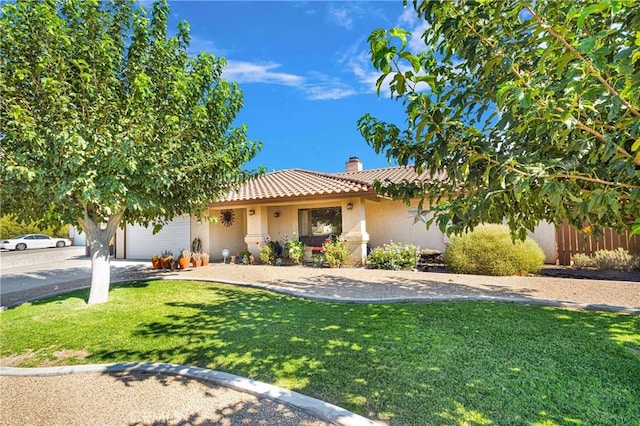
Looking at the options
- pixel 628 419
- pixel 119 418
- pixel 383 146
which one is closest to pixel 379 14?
pixel 383 146

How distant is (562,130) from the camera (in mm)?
2113

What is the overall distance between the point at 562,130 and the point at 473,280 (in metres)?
8.72

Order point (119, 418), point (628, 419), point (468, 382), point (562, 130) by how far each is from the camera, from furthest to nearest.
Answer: point (468, 382), point (119, 418), point (628, 419), point (562, 130)

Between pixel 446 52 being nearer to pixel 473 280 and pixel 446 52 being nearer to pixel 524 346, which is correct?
pixel 524 346

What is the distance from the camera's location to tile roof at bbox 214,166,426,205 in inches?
515

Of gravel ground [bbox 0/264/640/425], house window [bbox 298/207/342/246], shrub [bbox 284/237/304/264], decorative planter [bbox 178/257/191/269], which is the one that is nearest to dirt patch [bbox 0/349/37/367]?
gravel ground [bbox 0/264/640/425]

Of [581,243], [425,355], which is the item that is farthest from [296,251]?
[581,243]

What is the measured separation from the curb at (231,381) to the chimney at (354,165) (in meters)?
19.0

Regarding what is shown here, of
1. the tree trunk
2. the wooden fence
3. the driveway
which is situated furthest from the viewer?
the wooden fence

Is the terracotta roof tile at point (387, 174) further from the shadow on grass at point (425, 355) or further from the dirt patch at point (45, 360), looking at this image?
the dirt patch at point (45, 360)

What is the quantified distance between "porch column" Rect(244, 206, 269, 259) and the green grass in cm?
768

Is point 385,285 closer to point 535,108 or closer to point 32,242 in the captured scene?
point 535,108

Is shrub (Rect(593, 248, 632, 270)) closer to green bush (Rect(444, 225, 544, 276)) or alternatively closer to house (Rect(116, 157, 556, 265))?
house (Rect(116, 157, 556, 265))

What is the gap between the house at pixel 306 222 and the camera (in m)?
13.4
